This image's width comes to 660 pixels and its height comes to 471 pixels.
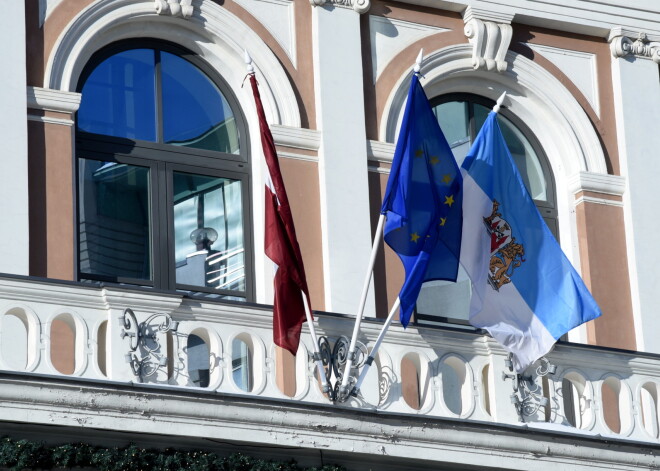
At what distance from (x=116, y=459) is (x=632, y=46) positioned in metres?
7.39

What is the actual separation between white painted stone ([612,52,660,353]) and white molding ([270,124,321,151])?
3.07 meters

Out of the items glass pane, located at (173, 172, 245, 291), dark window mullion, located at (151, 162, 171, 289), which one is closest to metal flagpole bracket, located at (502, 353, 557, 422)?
glass pane, located at (173, 172, 245, 291)


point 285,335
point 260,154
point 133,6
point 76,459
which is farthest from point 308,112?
point 76,459

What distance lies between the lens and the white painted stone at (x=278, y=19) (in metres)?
18.5

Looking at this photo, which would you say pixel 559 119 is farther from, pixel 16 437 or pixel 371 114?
pixel 16 437

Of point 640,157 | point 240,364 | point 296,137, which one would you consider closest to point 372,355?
point 240,364

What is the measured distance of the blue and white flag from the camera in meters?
17.2

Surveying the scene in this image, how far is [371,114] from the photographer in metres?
18.7

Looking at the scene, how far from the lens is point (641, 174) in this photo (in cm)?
1955

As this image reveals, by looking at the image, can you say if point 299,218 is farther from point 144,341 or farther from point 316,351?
point 144,341

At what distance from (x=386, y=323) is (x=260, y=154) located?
2.61 meters

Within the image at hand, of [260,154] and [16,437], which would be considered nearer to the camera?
[16,437]

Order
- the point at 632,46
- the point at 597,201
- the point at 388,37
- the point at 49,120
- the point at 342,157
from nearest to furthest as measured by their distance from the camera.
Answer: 1. the point at 49,120
2. the point at 342,157
3. the point at 388,37
4. the point at 597,201
5. the point at 632,46

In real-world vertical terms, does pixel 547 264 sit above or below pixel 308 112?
below
